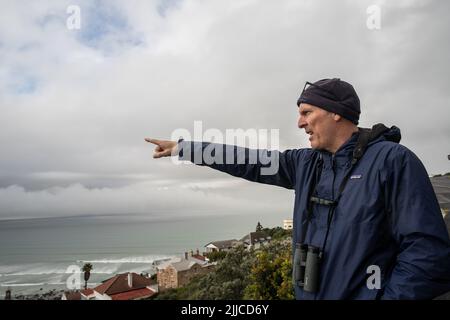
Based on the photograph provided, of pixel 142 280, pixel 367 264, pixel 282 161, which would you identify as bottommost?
pixel 142 280

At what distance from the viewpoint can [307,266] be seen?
6.33ft

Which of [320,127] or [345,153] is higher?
[320,127]

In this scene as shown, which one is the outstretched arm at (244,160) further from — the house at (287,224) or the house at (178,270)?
the house at (178,270)

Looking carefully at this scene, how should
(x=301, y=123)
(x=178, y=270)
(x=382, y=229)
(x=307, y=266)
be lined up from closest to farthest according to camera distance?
1. (x=382, y=229)
2. (x=307, y=266)
3. (x=301, y=123)
4. (x=178, y=270)

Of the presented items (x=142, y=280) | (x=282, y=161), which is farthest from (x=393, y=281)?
(x=142, y=280)

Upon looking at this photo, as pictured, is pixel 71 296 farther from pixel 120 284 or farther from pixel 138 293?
pixel 120 284

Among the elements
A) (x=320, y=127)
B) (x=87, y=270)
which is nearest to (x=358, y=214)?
(x=320, y=127)

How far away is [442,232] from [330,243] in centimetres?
56

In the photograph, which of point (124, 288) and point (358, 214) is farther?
point (124, 288)

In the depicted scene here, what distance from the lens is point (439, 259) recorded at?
161cm

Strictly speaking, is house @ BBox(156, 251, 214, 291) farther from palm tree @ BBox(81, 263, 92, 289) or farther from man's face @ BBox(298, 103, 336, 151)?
man's face @ BBox(298, 103, 336, 151)

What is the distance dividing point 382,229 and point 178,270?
29.8 meters
